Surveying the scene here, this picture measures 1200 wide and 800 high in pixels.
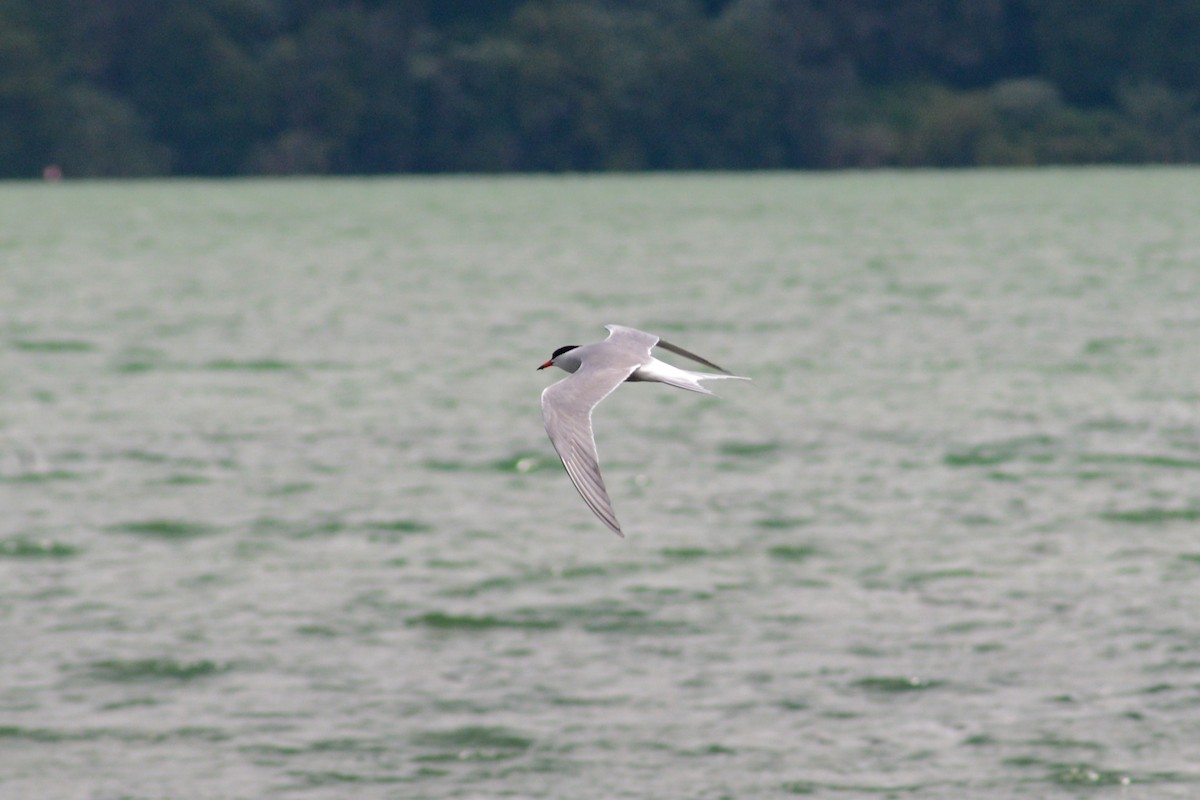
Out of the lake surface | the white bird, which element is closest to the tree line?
the lake surface

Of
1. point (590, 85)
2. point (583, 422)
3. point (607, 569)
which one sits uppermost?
point (590, 85)

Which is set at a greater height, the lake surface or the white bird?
the white bird

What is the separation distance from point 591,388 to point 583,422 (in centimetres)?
45

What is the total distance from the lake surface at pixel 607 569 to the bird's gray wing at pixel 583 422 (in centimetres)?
891

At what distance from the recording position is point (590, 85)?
173 metres

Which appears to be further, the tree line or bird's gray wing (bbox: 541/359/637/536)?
the tree line

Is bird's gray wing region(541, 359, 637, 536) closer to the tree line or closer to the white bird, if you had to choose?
the white bird

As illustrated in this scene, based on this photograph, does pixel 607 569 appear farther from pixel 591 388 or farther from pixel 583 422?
pixel 583 422

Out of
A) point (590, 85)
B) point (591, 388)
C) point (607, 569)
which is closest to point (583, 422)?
point (591, 388)

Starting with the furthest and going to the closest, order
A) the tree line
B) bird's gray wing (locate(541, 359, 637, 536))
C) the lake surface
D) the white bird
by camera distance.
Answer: the tree line, the lake surface, the white bird, bird's gray wing (locate(541, 359, 637, 536))

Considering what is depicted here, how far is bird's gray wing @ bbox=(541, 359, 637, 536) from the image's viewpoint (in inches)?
359

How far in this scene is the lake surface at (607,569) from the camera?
1964cm

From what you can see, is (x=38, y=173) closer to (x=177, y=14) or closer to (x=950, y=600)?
(x=177, y=14)

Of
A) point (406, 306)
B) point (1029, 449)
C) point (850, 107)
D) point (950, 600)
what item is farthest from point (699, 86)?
point (950, 600)
